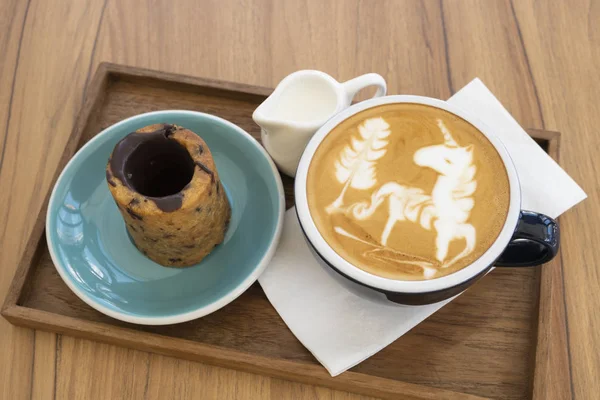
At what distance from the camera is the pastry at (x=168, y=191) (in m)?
0.70

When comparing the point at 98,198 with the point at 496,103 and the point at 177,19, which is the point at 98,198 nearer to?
the point at 177,19

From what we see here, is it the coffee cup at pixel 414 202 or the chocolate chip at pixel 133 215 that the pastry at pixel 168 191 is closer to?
the chocolate chip at pixel 133 215

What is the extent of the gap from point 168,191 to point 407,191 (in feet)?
1.10

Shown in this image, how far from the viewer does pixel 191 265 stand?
836 mm

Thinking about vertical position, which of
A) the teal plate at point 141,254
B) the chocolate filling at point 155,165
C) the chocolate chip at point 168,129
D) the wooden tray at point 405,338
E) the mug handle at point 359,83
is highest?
the mug handle at point 359,83

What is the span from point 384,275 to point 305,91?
1.12 feet

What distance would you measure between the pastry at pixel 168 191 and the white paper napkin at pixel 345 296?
0.12 metres

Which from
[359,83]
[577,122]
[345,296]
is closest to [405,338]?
[345,296]

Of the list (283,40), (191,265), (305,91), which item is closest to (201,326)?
(191,265)

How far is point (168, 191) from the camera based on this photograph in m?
0.80

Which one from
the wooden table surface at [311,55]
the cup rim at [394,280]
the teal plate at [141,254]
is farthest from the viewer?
the wooden table surface at [311,55]

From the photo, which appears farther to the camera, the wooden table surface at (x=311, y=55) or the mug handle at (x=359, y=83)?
the wooden table surface at (x=311, y=55)

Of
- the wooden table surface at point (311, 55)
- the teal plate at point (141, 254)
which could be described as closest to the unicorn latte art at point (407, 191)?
the teal plate at point (141, 254)

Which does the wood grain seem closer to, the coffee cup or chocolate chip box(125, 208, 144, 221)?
the coffee cup
